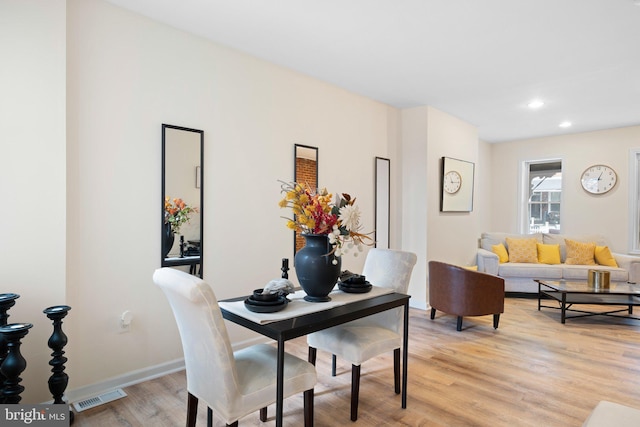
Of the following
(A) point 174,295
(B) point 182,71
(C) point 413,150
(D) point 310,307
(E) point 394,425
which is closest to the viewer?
(A) point 174,295

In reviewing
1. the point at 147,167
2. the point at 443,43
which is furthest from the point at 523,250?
the point at 147,167

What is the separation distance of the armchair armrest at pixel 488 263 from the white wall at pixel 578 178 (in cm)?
180

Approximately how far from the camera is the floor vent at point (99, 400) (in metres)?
2.29

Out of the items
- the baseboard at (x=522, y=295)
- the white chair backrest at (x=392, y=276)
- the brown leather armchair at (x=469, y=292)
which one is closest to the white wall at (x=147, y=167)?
the white chair backrest at (x=392, y=276)

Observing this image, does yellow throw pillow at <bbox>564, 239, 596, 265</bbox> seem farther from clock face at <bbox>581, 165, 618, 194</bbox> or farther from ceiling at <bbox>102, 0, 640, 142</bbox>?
ceiling at <bbox>102, 0, 640, 142</bbox>

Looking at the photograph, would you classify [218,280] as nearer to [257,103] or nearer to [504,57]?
[257,103]

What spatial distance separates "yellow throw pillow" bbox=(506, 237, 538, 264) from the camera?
18.6 feet

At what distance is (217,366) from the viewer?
5.27 feet

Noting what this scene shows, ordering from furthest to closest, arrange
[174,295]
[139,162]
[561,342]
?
[561,342]
[139,162]
[174,295]

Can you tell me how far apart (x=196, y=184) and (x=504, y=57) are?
9.34 ft

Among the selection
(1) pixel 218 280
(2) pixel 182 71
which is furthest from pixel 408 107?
(1) pixel 218 280

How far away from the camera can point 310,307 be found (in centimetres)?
199

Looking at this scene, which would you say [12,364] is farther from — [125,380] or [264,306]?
[264,306]

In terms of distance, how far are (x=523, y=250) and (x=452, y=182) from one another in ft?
5.95
